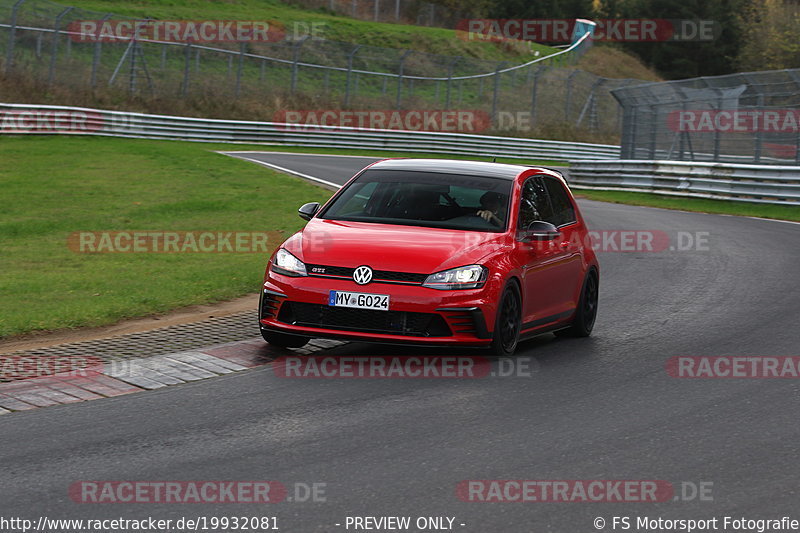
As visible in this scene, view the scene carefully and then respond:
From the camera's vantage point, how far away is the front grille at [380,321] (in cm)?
863

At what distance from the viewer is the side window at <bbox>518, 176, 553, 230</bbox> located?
391 inches

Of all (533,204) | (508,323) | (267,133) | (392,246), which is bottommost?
(267,133)

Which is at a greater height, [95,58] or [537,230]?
[95,58]

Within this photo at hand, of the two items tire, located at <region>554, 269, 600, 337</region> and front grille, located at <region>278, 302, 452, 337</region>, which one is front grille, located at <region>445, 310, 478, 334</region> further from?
tire, located at <region>554, 269, 600, 337</region>

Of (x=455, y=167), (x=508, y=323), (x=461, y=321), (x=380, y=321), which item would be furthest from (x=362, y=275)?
(x=455, y=167)

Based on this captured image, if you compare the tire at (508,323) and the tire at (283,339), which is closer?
the tire at (508,323)

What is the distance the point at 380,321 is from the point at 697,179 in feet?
72.6

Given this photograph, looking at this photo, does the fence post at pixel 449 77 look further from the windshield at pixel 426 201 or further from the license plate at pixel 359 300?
the license plate at pixel 359 300

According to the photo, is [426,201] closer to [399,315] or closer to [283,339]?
[399,315]

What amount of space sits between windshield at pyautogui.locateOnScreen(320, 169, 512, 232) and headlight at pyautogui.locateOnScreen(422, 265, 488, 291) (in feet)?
2.35

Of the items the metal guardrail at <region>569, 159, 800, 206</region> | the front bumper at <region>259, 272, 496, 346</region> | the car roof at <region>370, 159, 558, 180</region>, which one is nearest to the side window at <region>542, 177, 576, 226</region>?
the car roof at <region>370, 159, 558, 180</region>

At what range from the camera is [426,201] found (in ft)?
32.3

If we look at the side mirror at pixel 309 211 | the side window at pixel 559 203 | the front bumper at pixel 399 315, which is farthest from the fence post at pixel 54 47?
the front bumper at pixel 399 315

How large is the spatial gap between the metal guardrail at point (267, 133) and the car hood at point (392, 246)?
2607 centimetres
